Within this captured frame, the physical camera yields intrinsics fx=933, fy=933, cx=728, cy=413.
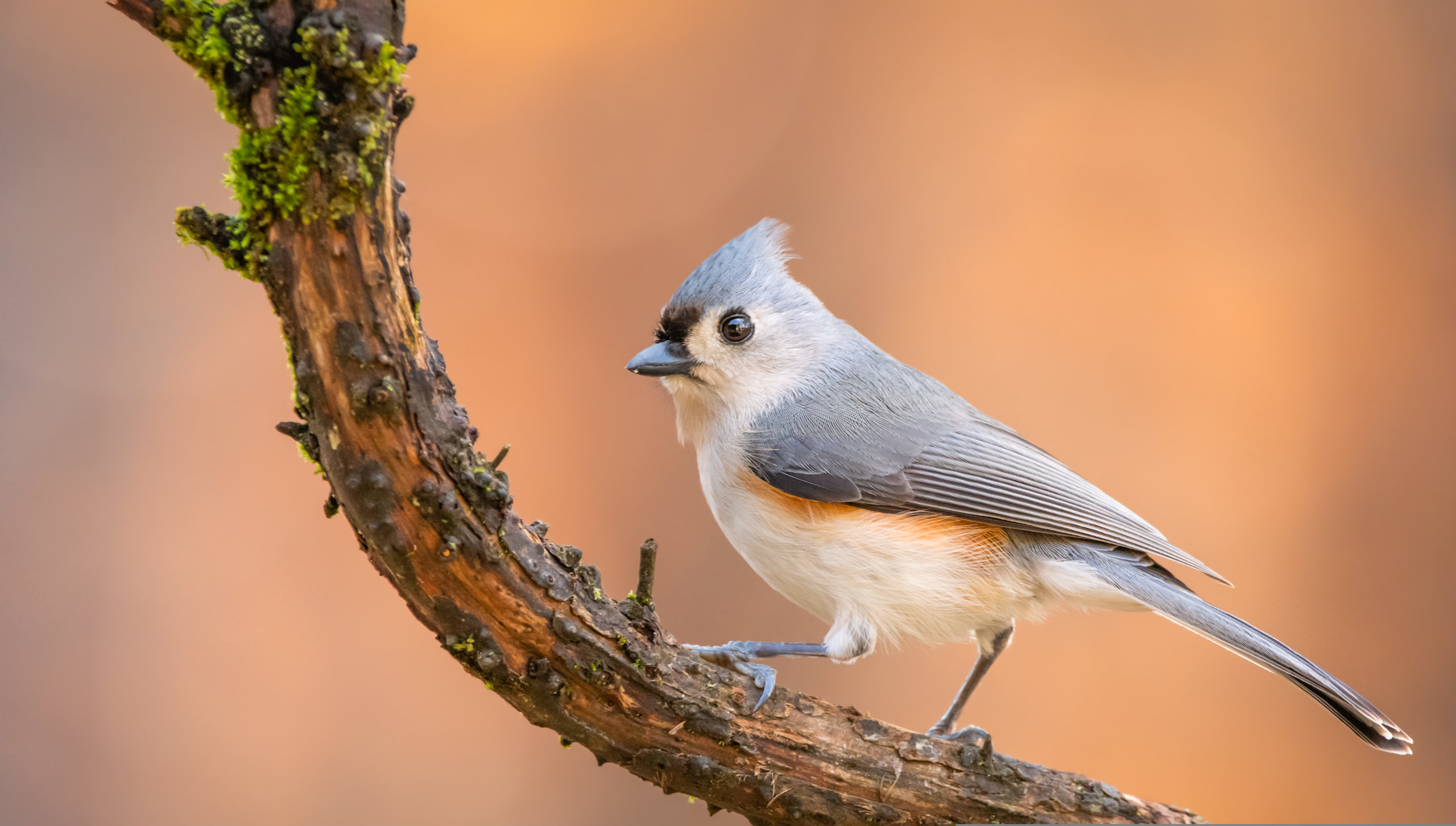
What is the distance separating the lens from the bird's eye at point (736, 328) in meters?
2.18

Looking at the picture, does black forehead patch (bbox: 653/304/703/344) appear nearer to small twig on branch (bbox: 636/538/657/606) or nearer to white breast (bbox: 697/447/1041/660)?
white breast (bbox: 697/447/1041/660)

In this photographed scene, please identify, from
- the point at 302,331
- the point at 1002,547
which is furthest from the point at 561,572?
the point at 1002,547

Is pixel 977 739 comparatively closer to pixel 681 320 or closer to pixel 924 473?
pixel 924 473

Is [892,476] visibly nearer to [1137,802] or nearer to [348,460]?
[1137,802]

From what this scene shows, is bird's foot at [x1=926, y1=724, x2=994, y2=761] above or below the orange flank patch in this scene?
below

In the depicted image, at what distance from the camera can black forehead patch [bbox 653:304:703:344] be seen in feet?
7.02

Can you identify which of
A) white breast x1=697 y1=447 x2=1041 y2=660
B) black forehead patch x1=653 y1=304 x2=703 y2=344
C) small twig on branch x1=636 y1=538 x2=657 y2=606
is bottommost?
small twig on branch x1=636 y1=538 x2=657 y2=606

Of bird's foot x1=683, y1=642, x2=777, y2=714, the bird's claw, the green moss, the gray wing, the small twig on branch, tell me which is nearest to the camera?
the green moss

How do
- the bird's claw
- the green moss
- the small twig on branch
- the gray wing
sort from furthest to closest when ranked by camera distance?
the gray wing, the bird's claw, the small twig on branch, the green moss

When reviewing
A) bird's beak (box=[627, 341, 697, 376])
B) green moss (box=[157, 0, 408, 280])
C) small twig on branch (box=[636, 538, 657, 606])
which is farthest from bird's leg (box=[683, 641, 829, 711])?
green moss (box=[157, 0, 408, 280])

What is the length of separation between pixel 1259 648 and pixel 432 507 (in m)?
1.59

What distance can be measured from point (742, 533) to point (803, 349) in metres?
0.51

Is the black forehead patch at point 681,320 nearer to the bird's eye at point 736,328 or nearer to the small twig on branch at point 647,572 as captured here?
the bird's eye at point 736,328

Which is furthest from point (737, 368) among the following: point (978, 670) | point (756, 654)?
point (978, 670)
